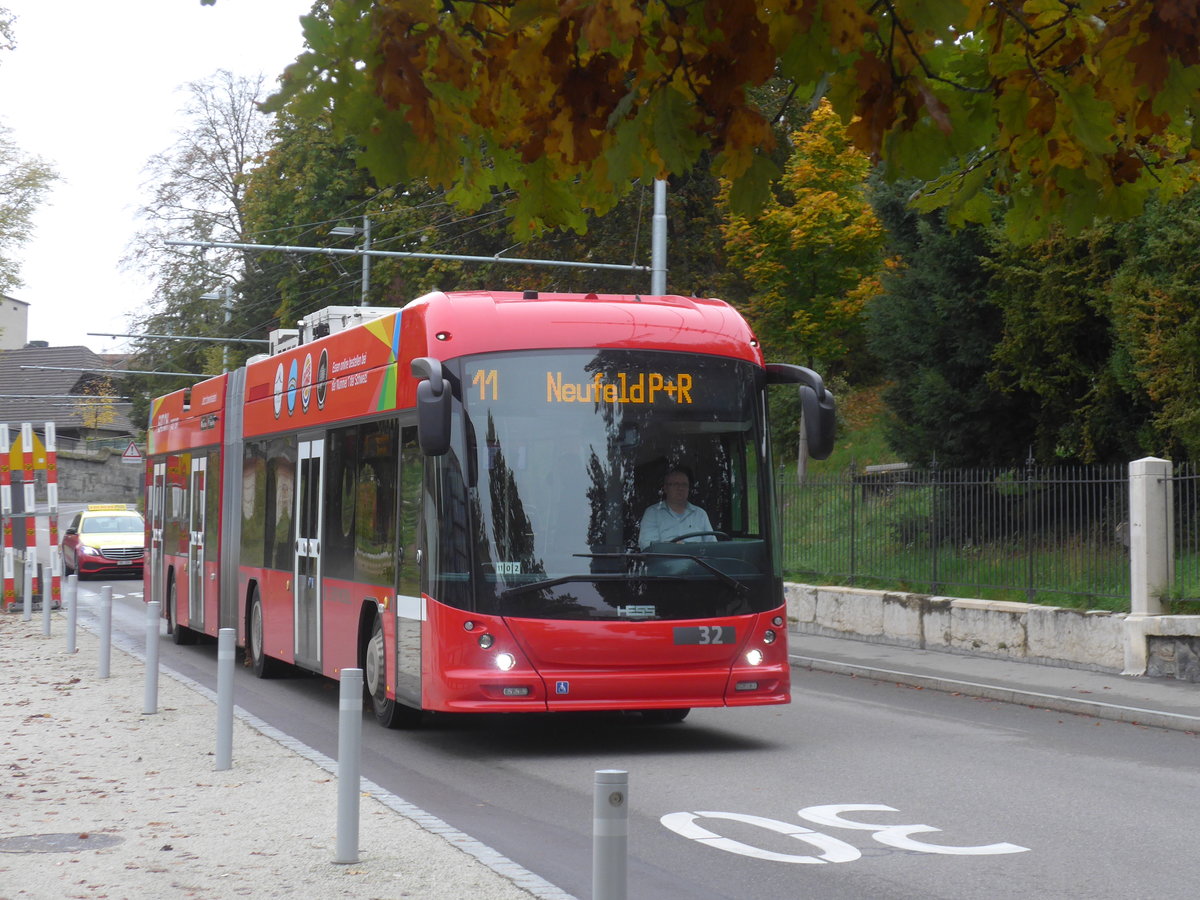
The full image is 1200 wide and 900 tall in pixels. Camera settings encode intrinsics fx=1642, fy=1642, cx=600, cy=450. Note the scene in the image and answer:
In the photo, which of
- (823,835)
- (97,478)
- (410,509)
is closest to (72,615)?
(410,509)

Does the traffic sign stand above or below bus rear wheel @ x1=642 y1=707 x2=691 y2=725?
above

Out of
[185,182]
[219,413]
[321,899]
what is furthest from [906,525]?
[185,182]

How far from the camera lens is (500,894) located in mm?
6582

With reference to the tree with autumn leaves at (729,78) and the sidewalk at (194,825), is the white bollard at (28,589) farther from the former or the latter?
the tree with autumn leaves at (729,78)

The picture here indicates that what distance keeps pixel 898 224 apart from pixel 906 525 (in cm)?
668

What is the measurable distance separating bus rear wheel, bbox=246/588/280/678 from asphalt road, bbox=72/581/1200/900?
6.66 feet

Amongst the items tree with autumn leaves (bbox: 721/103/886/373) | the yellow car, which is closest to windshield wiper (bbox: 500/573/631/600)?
tree with autumn leaves (bbox: 721/103/886/373)

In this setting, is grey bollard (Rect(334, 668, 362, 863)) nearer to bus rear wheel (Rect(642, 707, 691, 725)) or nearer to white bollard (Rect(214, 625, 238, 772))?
white bollard (Rect(214, 625, 238, 772))

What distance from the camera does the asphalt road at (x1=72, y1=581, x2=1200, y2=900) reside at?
739cm

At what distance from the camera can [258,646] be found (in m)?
17.1

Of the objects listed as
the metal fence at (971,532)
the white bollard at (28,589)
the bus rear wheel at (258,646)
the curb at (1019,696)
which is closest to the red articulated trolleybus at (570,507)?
the curb at (1019,696)

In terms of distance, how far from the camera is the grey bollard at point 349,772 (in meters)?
7.32

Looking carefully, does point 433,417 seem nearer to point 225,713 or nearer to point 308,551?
point 225,713

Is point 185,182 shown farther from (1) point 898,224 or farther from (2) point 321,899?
(2) point 321,899
